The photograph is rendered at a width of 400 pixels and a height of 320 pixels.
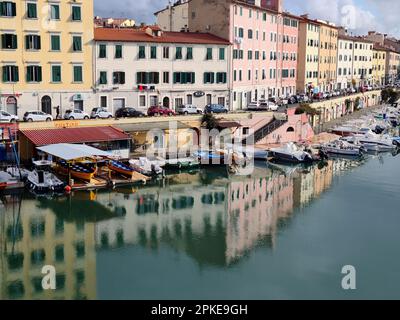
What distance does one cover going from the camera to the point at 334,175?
42625mm

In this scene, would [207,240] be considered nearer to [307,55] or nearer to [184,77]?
[184,77]

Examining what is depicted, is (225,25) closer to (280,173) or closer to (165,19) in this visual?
(165,19)

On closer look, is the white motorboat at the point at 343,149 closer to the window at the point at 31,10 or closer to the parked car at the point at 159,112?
the parked car at the point at 159,112

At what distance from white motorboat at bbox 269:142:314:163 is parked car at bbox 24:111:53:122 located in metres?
18.2

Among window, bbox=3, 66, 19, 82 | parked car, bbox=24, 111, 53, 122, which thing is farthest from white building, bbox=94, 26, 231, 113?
window, bbox=3, 66, 19, 82

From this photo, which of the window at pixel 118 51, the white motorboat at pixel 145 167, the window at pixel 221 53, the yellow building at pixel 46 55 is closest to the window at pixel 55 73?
the yellow building at pixel 46 55

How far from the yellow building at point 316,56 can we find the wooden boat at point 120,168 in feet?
129

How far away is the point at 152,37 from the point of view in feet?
156

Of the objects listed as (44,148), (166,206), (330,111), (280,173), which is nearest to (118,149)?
(44,148)

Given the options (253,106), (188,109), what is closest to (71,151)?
(188,109)

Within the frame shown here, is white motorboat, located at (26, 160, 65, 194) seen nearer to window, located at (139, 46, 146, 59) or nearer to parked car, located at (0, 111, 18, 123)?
parked car, located at (0, 111, 18, 123)

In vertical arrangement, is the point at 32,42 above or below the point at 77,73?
above

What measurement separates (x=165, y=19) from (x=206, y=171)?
81.9ft

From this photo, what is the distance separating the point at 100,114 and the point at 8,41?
27.1 ft
